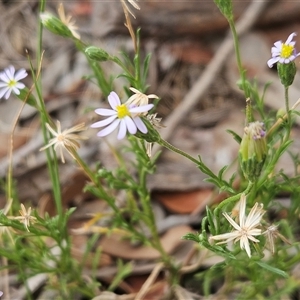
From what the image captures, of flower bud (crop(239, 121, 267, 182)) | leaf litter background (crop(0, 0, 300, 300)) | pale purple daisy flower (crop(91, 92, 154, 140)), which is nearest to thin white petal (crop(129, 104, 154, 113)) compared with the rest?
pale purple daisy flower (crop(91, 92, 154, 140))

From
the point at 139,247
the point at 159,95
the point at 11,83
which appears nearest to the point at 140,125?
the point at 11,83

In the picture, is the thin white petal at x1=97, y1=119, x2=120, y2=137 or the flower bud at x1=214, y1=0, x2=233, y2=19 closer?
the thin white petal at x1=97, y1=119, x2=120, y2=137

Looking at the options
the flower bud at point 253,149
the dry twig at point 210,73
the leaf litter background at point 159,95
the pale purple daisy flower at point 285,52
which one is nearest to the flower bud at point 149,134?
the flower bud at point 253,149

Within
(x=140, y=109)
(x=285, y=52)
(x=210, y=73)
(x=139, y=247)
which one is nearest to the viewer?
(x=140, y=109)

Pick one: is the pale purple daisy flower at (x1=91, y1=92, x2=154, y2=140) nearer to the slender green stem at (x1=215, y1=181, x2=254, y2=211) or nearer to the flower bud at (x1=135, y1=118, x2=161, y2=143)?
the flower bud at (x1=135, y1=118, x2=161, y2=143)

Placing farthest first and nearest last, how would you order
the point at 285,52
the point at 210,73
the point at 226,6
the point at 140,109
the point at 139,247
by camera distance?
the point at 210,73 < the point at 139,247 < the point at 226,6 < the point at 285,52 < the point at 140,109

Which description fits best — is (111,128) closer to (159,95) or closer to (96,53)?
(96,53)

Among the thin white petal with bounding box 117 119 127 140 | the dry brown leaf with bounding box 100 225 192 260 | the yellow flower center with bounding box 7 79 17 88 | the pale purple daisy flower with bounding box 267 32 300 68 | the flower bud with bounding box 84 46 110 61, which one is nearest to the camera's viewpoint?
the thin white petal with bounding box 117 119 127 140
